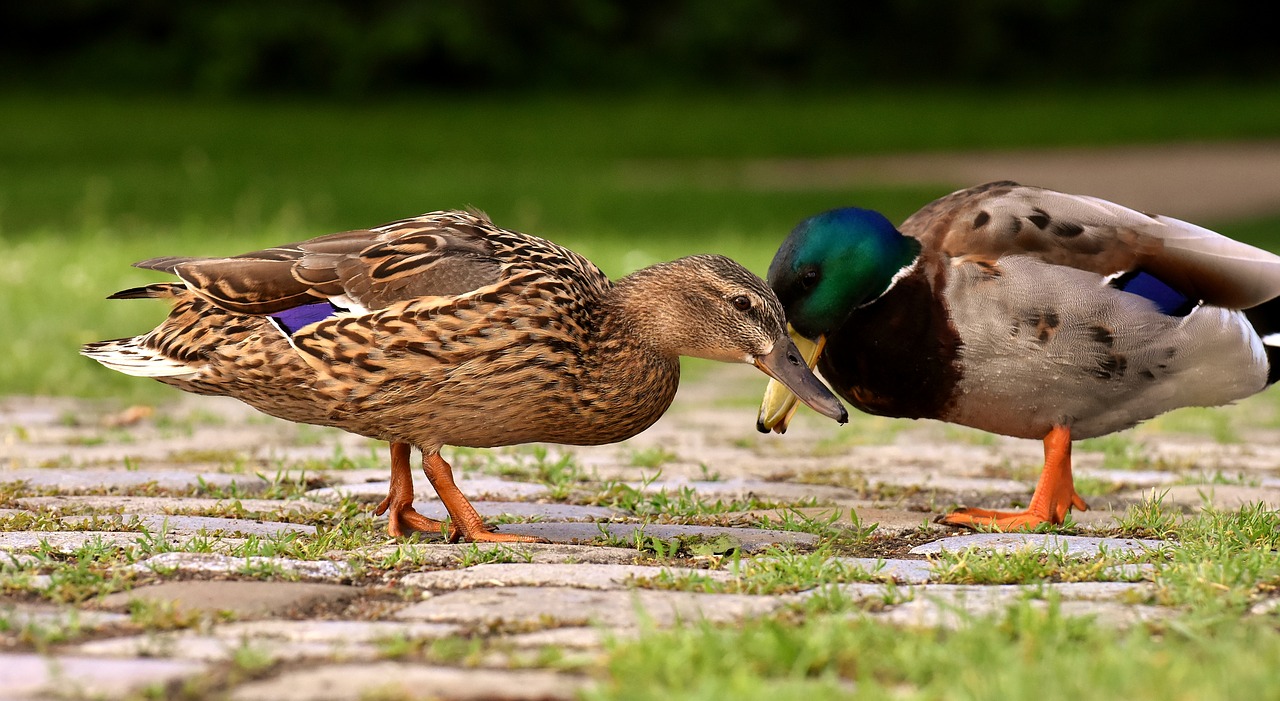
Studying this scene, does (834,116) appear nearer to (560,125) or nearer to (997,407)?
(560,125)

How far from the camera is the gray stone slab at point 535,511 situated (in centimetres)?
379

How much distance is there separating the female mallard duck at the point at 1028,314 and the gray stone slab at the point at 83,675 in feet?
6.38

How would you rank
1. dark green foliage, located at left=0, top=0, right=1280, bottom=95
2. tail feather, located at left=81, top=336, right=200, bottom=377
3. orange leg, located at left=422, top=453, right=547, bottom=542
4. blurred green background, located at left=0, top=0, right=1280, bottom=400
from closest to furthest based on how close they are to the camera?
1. orange leg, located at left=422, top=453, right=547, bottom=542
2. tail feather, located at left=81, top=336, right=200, bottom=377
3. blurred green background, located at left=0, top=0, right=1280, bottom=400
4. dark green foliage, located at left=0, top=0, right=1280, bottom=95

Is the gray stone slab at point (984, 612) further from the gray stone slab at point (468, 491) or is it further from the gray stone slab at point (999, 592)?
the gray stone slab at point (468, 491)

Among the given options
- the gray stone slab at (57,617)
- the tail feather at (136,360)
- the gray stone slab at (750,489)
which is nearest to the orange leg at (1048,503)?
the gray stone slab at (750,489)

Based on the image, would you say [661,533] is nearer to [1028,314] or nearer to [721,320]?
[721,320]

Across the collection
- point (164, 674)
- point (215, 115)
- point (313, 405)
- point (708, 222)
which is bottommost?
point (164, 674)

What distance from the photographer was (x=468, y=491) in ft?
13.6

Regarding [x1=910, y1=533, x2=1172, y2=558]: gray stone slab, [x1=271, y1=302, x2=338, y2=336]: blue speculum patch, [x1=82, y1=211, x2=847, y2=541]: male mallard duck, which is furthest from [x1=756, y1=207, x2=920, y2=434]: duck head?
[x1=271, y1=302, x2=338, y2=336]: blue speculum patch

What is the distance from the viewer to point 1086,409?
12.8ft

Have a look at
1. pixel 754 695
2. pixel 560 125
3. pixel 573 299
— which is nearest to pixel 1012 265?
pixel 573 299

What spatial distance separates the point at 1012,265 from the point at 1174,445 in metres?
1.81

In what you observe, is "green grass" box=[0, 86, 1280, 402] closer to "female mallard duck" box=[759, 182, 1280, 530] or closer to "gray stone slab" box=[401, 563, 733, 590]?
"female mallard duck" box=[759, 182, 1280, 530]

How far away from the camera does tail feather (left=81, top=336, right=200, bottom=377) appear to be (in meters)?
3.57
